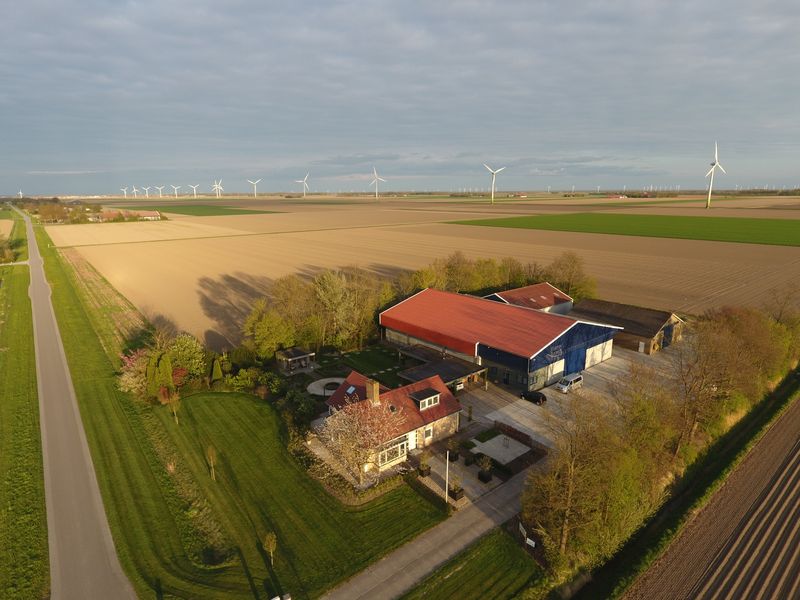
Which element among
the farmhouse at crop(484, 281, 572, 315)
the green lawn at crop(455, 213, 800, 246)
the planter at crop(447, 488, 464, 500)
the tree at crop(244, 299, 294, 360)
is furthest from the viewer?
the green lawn at crop(455, 213, 800, 246)

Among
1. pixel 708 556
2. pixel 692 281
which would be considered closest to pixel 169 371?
pixel 708 556

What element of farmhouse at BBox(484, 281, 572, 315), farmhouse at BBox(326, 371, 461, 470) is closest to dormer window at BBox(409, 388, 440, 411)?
farmhouse at BBox(326, 371, 461, 470)

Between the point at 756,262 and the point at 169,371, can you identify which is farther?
the point at 756,262

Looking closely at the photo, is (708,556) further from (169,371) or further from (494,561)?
(169,371)

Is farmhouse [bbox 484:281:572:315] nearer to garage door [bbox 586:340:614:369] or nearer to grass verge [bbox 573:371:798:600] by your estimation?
garage door [bbox 586:340:614:369]

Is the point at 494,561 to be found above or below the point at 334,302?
below

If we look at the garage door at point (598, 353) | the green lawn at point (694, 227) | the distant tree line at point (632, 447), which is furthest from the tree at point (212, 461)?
the green lawn at point (694, 227)
